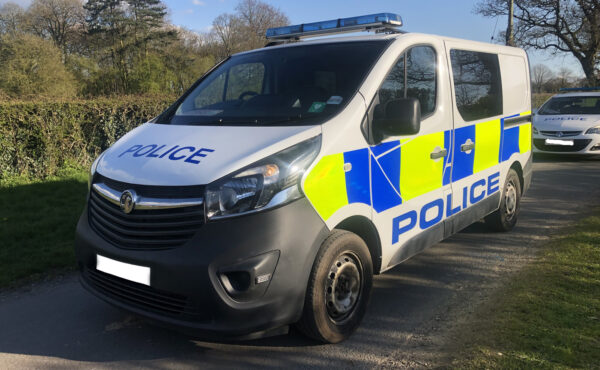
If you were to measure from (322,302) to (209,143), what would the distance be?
1162 mm

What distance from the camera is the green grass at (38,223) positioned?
4.64 metres

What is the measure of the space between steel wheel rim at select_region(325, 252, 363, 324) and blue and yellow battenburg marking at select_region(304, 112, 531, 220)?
0.37m

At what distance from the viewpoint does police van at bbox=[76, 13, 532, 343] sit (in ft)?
8.62

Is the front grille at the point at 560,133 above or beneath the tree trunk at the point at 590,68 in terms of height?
beneath

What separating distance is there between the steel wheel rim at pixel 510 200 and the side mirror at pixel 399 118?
265 cm

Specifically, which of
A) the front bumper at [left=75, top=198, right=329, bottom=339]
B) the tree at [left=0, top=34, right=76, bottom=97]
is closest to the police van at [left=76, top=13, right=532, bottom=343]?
the front bumper at [left=75, top=198, right=329, bottom=339]

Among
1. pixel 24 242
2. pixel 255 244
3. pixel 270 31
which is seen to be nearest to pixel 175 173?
pixel 255 244

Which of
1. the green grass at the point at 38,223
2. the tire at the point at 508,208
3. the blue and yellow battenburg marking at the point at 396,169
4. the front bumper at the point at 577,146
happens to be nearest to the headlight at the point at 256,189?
the blue and yellow battenburg marking at the point at 396,169

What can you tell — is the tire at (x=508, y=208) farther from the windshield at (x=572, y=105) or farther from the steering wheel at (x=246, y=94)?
the windshield at (x=572, y=105)

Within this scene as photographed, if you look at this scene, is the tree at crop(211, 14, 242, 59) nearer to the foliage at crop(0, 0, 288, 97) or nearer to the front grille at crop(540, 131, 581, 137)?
the foliage at crop(0, 0, 288, 97)

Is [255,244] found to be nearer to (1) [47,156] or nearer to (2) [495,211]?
(2) [495,211]

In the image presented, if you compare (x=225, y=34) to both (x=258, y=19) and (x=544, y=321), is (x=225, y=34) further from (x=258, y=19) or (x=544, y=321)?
(x=544, y=321)

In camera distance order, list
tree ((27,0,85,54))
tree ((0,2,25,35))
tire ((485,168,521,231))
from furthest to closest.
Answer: tree ((27,0,85,54)), tree ((0,2,25,35)), tire ((485,168,521,231))

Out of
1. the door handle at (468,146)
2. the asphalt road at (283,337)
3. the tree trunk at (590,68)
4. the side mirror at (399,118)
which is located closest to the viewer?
the asphalt road at (283,337)
